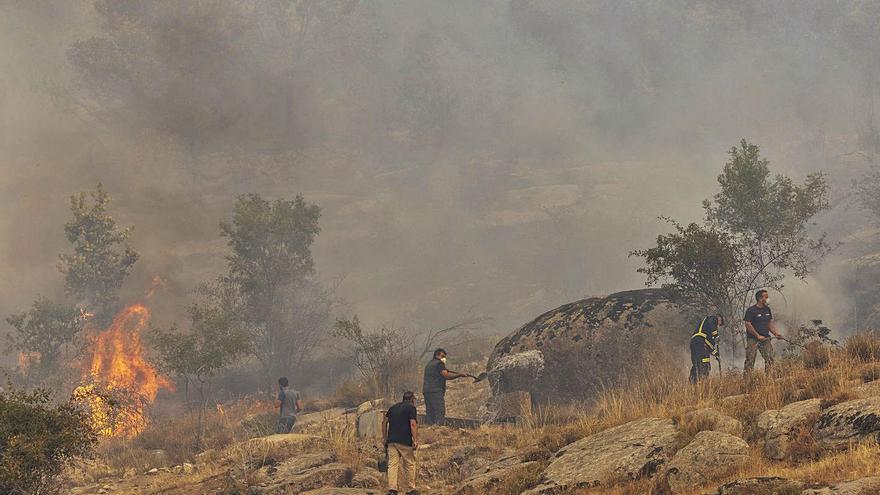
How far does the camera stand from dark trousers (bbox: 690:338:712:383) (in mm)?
14844

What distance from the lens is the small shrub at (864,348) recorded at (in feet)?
36.8

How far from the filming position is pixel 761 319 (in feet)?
46.8

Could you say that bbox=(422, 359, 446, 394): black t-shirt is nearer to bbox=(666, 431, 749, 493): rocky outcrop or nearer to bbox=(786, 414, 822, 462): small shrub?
bbox=(666, 431, 749, 493): rocky outcrop

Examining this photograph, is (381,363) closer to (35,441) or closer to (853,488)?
(35,441)

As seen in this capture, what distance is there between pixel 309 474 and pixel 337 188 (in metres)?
100

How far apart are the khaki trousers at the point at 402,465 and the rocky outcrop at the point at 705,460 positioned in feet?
→ 13.6

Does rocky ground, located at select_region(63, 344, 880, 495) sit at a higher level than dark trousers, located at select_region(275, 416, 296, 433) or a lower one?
lower

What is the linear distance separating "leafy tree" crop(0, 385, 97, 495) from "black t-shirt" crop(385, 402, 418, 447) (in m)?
5.72

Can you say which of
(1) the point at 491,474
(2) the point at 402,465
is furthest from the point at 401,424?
(1) the point at 491,474

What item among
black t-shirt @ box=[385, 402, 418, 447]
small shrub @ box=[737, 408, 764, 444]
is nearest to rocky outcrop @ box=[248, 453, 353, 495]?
black t-shirt @ box=[385, 402, 418, 447]

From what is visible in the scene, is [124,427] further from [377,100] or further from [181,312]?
[377,100]

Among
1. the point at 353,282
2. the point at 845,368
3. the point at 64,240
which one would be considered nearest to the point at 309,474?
the point at 845,368

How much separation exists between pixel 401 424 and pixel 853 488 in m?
6.44

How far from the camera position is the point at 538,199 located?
100m
